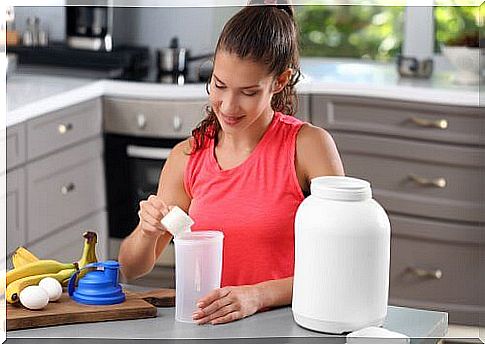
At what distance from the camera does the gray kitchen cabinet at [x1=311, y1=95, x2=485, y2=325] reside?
2141mm

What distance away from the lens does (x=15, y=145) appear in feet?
6.24

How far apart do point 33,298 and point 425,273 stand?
4.51ft

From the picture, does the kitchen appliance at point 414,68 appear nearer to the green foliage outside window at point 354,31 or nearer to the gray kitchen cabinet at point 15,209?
the green foliage outside window at point 354,31

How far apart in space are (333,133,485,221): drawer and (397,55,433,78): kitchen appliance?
0.18 meters

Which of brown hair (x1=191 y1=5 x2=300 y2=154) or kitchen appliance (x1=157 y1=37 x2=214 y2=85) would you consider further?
kitchen appliance (x1=157 y1=37 x2=214 y2=85)

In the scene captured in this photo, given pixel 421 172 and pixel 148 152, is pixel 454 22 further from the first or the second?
pixel 148 152

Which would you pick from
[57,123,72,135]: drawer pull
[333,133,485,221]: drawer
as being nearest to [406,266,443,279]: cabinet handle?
[333,133,485,221]: drawer

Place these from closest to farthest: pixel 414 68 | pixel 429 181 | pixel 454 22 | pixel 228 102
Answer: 1. pixel 228 102
2. pixel 429 181
3. pixel 414 68
4. pixel 454 22

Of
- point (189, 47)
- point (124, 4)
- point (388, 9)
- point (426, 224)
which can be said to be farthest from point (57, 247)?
point (124, 4)

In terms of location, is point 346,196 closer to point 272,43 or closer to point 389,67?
point 272,43

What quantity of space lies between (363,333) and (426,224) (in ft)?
4.40

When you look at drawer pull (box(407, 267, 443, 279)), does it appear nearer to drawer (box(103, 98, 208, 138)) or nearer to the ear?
drawer (box(103, 98, 208, 138))

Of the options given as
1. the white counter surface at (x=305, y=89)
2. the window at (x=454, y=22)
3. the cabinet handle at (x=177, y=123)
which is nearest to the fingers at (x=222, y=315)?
the white counter surface at (x=305, y=89)

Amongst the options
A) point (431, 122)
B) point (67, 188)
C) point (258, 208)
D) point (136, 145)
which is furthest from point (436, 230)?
point (258, 208)
